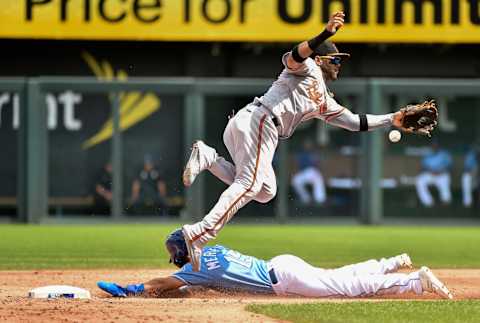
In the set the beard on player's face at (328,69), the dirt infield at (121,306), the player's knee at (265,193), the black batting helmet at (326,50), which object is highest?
the black batting helmet at (326,50)

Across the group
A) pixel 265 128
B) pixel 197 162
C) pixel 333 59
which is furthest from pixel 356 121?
pixel 197 162

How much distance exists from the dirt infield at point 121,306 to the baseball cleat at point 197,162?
0.87 meters

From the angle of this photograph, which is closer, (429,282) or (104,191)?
(429,282)

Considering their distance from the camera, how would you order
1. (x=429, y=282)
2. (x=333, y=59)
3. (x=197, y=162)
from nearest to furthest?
(x=429, y=282), (x=197, y=162), (x=333, y=59)

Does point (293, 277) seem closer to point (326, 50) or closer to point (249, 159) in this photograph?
point (249, 159)

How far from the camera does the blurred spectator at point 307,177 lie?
60.2 feet

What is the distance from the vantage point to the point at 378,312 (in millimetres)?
6617

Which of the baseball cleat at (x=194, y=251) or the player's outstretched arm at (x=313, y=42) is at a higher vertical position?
the player's outstretched arm at (x=313, y=42)

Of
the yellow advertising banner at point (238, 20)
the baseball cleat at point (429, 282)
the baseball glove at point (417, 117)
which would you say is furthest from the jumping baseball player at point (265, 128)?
the yellow advertising banner at point (238, 20)

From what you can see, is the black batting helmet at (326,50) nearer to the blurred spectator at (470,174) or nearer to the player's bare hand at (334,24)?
the player's bare hand at (334,24)

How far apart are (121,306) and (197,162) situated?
5.30ft

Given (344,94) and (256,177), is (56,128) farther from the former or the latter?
(256,177)

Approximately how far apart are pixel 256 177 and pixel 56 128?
34.7ft

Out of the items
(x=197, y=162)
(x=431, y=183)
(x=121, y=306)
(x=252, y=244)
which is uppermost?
(x=197, y=162)
